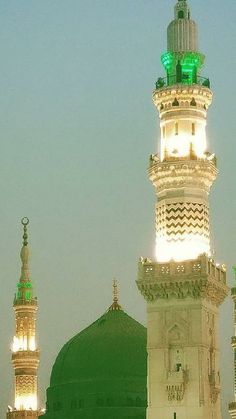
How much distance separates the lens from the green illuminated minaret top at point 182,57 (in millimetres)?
43625

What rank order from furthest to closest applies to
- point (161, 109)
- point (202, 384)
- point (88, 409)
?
point (88, 409), point (161, 109), point (202, 384)

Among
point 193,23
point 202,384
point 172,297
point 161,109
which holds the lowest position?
point 202,384

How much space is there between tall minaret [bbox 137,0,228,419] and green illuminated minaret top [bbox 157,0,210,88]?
0.12 feet

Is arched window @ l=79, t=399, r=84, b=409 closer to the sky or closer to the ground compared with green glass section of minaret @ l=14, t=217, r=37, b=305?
closer to the ground

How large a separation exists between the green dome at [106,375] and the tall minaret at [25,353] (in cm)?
156

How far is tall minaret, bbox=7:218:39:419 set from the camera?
2324 inches

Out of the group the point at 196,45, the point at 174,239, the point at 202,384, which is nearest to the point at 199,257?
the point at 174,239

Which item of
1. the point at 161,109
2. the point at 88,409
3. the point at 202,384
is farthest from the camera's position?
the point at 88,409

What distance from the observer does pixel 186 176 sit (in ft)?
139

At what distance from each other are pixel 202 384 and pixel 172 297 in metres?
3.11

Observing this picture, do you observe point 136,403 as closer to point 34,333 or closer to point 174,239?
point 34,333

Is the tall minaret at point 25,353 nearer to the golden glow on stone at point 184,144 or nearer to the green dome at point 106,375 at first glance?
the green dome at point 106,375

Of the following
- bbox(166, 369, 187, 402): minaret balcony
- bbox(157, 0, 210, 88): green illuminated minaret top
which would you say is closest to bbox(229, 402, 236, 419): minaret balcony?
bbox(166, 369, 187, 402): minaret balcony

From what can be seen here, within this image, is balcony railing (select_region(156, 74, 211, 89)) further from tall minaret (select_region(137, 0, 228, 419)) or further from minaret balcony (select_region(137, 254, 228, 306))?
minaret balcony (select_region(137, 254, 228, 306))
